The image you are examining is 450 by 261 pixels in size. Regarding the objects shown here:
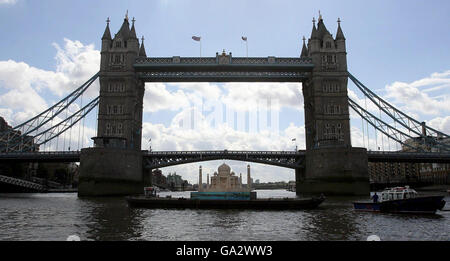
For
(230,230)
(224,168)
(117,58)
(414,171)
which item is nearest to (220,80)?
(117,58)

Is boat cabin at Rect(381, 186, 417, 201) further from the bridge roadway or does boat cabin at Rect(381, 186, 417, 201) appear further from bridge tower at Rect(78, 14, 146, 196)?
bridge tower at Rect(78, 14, 146, 196)

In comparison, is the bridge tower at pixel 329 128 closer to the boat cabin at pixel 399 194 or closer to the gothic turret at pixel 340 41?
the gothic turret at pixel 340 41

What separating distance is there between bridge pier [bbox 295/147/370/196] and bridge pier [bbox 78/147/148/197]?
110ft

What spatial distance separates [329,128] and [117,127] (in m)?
40.6

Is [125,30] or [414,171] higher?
[125,30]

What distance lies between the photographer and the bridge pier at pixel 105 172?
187ft

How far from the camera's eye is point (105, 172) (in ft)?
190

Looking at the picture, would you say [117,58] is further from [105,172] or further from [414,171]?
[414,171]

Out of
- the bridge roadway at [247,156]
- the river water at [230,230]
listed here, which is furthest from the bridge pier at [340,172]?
the river water at [230,230]

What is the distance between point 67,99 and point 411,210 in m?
64.4

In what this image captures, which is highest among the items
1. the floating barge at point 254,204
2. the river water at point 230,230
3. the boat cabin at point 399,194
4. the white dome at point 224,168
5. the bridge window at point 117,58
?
the bridge window at point 117,58

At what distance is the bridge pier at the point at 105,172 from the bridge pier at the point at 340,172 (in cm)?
3350

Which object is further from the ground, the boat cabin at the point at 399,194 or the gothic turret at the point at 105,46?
the gothic turret at the point at 105,46

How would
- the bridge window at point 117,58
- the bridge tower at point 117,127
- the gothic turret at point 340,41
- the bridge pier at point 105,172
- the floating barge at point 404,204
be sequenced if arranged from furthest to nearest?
1. the gothic turret at point 340,41
2. the bridge window at point 117,58
3. the bridge tower at point 117,127
4. the bridge pier at point 105,172
5. the floating barge at point 404,204
